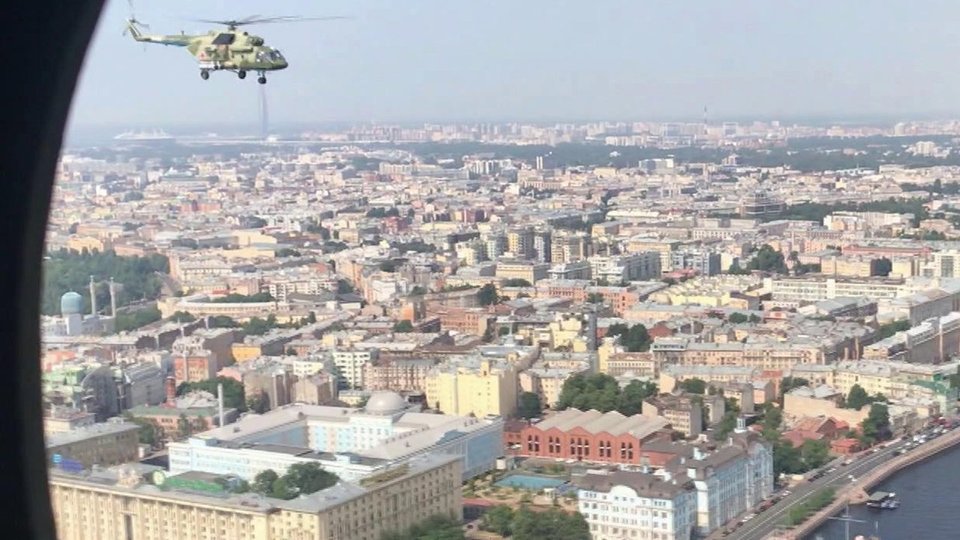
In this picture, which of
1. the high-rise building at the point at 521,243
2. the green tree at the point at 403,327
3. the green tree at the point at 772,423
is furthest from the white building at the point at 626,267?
the green tree at the point at 772,423

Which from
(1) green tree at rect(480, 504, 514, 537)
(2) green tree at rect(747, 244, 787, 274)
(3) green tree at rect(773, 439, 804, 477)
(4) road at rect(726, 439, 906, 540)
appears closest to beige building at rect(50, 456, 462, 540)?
(1) green tree at rect(480, 504, 514, 537)

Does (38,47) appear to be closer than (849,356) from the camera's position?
Yes

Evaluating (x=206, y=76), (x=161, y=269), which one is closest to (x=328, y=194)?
(x=161, y=269)

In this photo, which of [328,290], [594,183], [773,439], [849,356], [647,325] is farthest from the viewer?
[594,183]

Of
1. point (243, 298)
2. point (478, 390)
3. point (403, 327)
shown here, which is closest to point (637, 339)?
point (403, 327)

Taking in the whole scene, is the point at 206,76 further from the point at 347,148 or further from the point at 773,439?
the point at 347,148
